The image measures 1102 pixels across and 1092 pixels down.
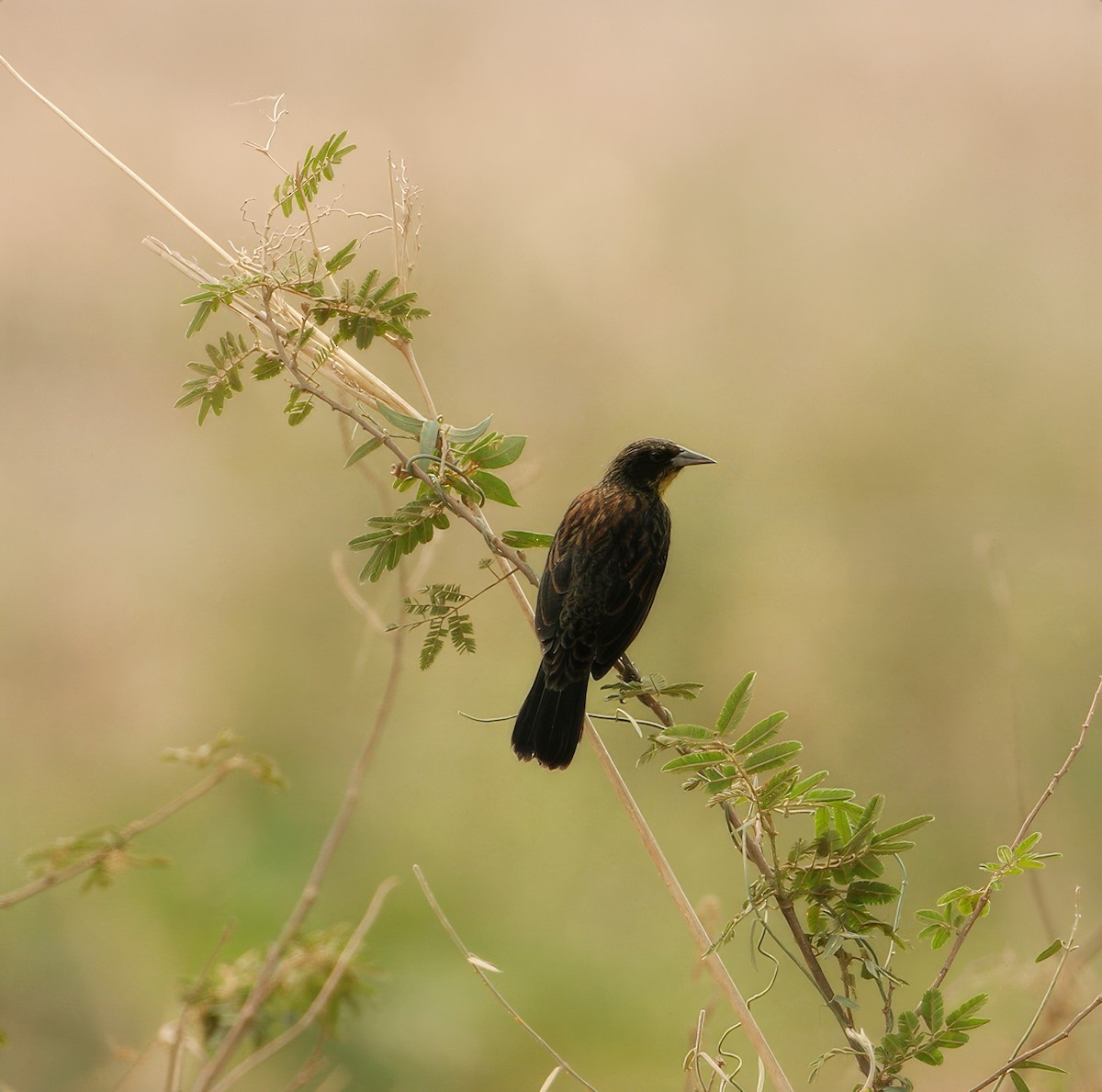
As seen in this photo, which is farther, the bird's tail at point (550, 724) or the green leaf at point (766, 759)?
the bird's tail at point (550, 724)

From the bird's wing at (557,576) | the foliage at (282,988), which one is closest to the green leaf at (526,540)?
the bird's wing at (557,576)

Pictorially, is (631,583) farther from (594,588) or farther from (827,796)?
(827,796)

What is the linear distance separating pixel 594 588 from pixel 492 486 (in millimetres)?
819

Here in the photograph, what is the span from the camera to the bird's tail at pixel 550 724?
7.29 feet

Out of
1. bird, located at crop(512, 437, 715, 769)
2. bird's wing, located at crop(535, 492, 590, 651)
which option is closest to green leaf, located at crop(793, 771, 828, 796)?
bird, located at crop(512, 437, 715, 769)

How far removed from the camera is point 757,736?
4.54 feet

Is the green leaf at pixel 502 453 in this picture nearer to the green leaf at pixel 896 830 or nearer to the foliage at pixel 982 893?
the green leaf at pixel 896 830

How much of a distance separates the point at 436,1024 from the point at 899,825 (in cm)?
336

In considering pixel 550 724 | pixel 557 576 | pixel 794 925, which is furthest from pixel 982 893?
pixel 557 576

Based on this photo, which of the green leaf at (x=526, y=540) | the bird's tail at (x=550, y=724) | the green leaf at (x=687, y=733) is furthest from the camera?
the bird's tail at (x=550, y=724)

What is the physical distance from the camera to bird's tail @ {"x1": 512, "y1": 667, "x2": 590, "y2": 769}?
222cm

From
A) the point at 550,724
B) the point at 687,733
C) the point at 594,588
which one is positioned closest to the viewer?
the point at 687,733

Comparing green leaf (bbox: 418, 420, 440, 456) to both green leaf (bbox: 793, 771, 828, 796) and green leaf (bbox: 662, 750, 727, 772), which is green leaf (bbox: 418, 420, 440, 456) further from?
green leaf (bbox: 793, 771, 828, 796)

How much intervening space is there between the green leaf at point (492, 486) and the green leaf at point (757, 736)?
0.51 metres
